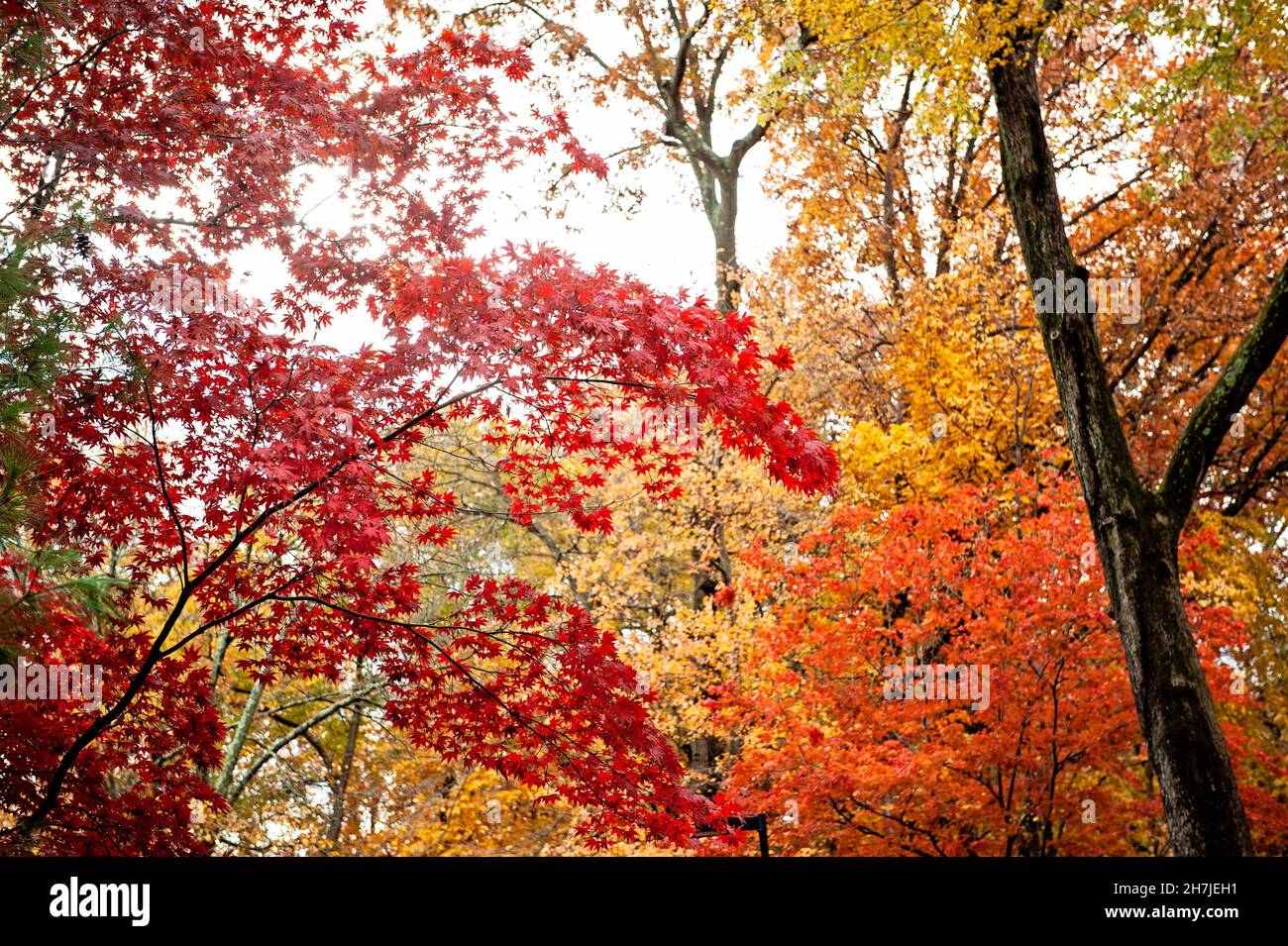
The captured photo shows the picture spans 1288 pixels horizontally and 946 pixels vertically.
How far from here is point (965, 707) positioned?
10.1 metres

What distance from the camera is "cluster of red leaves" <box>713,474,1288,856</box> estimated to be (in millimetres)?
8430

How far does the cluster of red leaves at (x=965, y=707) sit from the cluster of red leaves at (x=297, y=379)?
2936 millimetres

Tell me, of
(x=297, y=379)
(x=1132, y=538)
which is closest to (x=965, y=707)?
(x=1132, y=538)

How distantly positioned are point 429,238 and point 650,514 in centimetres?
875

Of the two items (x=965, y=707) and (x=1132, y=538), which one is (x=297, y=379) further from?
(x=965, y=707)

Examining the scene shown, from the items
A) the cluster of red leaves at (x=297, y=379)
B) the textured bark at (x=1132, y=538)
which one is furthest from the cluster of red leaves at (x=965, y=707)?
the cluster of red leaves at (x=297, y=379)

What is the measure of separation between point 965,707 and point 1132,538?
13.6 feet

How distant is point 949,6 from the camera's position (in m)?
8.04

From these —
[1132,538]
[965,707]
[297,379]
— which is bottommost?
[965,707]

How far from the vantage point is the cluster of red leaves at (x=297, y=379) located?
4969 millimetres

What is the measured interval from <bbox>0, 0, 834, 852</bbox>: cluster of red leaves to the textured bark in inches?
95.2
